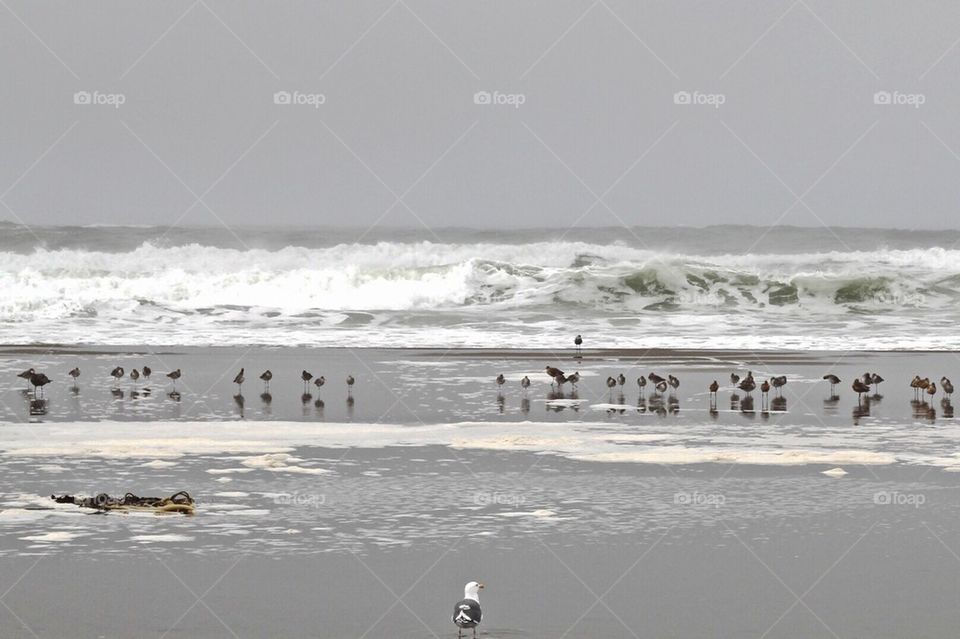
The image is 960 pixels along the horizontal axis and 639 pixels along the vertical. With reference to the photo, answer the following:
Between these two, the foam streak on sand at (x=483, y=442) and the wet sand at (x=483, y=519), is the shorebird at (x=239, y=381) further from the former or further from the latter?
the foam streak on sand at (x=483, y=442)

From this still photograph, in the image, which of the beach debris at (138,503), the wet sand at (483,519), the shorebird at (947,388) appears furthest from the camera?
the shorebird at (947,388)

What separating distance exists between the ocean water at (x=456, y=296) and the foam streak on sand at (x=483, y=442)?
41.6ft

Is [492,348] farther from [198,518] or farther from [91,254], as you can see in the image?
[91,254]

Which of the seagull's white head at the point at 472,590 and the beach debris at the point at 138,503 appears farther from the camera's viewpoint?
the beach debris at the point at 138,503

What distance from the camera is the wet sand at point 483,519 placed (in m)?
8.02

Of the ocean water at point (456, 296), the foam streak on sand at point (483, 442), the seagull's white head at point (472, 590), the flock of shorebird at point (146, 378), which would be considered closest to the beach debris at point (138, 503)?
the foam streak on sand at point (483, 442)

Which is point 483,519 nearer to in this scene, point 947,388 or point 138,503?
point 138,503

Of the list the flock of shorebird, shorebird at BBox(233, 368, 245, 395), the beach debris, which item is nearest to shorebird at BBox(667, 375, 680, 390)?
the flock of shorebird

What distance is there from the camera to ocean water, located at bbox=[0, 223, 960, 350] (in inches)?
1229

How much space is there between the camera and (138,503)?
10.9m

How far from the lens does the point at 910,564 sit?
9117 millimetres

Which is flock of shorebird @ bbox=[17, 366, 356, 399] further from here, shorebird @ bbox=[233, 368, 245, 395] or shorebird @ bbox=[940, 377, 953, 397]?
shorebird @ bbox=[940, 377, 953, 397]

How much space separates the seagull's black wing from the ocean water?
829 inches

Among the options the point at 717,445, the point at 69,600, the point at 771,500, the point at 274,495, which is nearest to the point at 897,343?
the point at 717,445
